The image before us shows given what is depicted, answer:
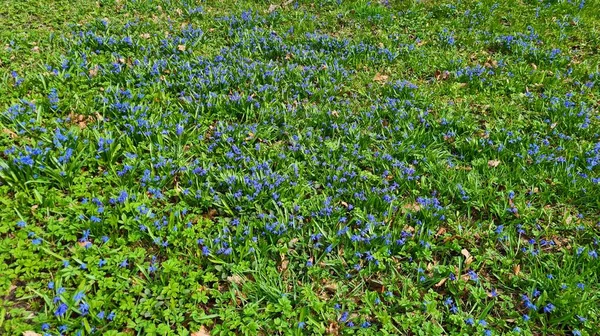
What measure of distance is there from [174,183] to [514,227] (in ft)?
10.5

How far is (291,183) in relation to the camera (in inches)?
161

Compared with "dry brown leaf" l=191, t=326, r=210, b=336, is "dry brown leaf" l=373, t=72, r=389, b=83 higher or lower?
higher

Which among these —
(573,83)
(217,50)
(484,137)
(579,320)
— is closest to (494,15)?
(573,83)

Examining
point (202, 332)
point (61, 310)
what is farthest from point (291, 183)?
point (61, 310)

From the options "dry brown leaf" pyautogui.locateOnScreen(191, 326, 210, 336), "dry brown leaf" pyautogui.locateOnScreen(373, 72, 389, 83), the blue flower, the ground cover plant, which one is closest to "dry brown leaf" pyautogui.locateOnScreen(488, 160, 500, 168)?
the ground cover plant

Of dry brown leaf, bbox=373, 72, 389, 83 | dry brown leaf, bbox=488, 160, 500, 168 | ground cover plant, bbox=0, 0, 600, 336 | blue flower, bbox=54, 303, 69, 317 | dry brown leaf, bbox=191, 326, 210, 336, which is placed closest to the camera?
blue flower, bbox=54, 303, 69, 317

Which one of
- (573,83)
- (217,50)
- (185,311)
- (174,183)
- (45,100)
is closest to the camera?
(185,311)

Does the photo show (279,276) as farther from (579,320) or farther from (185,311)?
(579,320)

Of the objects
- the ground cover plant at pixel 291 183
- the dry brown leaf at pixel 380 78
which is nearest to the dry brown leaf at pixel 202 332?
the ground cover plant at pixel 291 183

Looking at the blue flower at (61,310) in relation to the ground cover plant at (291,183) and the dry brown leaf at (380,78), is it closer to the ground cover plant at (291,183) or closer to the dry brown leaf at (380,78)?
the ground cover plant at (291,183)

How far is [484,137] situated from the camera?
4902 mm

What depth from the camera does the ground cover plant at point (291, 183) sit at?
124 inches

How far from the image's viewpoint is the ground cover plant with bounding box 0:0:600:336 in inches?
124

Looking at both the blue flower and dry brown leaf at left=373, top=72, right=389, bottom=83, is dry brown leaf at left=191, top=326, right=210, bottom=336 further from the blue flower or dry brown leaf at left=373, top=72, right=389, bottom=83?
dry brown leaf at left=373, top=72, right=389, bottom=83
